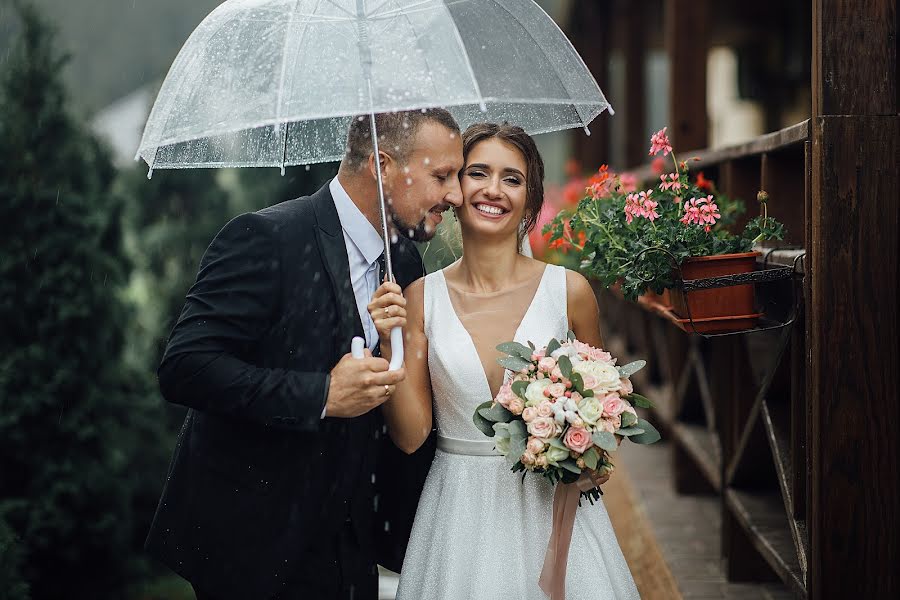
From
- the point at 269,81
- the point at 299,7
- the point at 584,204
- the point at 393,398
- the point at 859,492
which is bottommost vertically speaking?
the point at 859,492

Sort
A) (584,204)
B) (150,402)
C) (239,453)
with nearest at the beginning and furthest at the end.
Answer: (239,453) < (584,204) < (150,402)

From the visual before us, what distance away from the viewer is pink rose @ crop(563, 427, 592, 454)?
8.20 ft

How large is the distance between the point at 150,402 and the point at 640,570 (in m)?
3.15

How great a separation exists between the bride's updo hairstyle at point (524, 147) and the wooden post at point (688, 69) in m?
2.98

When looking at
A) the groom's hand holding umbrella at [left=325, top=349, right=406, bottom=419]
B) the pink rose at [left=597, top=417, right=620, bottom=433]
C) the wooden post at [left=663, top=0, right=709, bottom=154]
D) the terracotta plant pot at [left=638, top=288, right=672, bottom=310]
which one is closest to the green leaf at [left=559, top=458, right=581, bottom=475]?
the pink rose at [left=597, top=417, right=620, bottom=433]

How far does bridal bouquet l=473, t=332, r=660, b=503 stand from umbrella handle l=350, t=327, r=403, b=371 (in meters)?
0.26

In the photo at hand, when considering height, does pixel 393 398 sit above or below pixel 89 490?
above

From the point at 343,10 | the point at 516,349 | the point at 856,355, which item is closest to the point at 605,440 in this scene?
the point at 516,349

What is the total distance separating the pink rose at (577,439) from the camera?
2.50 meters

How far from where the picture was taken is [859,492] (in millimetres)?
2676

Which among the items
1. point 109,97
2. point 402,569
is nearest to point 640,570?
point 402,569

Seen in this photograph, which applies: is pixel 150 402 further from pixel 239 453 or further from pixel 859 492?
pixel 859 492

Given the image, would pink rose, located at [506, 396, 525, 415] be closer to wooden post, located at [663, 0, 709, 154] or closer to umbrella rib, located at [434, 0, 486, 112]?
umbrella rib, located at [434, 0, 486, 112]

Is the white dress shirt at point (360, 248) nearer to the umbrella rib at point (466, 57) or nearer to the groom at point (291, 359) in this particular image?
the groom at point (291, 359)
